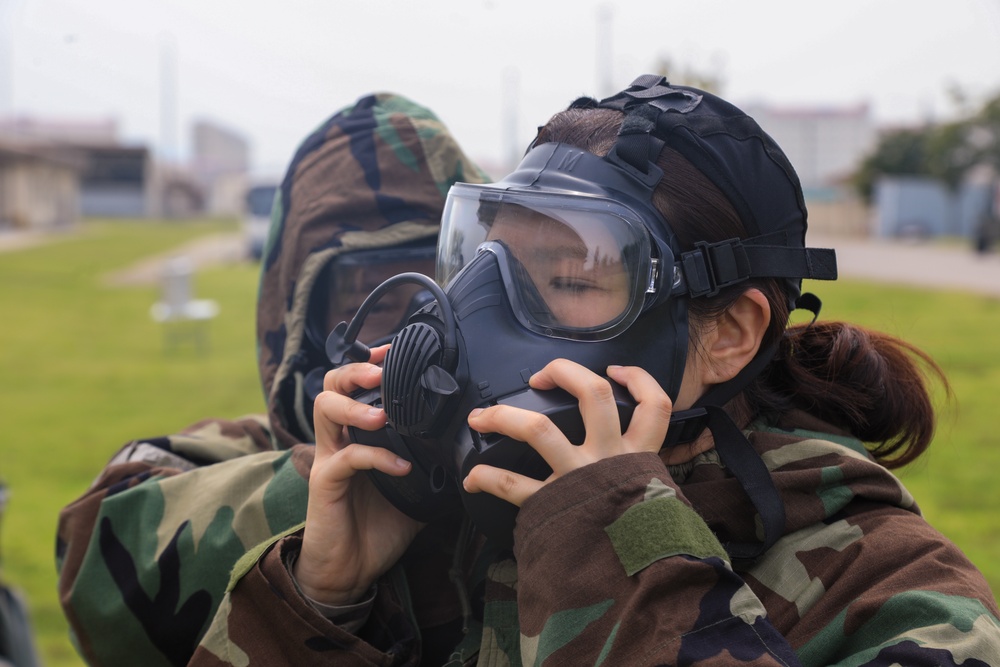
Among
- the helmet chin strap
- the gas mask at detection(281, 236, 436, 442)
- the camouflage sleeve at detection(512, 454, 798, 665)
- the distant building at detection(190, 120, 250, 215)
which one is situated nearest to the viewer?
the camouflage sleeve at detection(512, 454, 798, 665)

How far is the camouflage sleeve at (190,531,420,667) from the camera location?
1752 mm

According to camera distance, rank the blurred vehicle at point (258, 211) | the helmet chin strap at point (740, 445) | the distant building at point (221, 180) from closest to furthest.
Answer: the helmet chin strap at point (740, 445), the blurred vehicle at point (258, 211), the distant building at point (221, 180)

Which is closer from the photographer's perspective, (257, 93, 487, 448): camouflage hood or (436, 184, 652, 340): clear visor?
(436, 184, 652, 340): clear visor

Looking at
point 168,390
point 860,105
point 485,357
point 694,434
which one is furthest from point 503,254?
point 860,105

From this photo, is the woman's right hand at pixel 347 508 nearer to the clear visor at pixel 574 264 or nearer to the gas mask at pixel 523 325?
the gas mask at pixel 523 325

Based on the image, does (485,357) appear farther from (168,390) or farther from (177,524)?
(168,390)

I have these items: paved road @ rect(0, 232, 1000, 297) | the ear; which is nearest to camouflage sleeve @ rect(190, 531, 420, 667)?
the ear

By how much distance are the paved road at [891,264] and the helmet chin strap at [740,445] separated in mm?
11723

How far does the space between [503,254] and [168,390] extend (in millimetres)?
10879

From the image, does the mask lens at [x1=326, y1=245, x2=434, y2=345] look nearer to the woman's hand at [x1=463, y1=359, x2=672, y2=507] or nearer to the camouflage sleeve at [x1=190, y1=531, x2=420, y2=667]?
the camouflage sleeve at [x1=190, y1=531, x2=420, y2=667]

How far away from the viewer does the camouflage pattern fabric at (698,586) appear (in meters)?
1.42

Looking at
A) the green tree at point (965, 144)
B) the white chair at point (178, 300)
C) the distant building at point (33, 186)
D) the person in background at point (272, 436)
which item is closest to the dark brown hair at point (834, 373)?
the person in background at point (272, 436)

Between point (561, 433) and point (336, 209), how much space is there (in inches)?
53.5

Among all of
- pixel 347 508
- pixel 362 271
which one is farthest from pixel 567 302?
pixel 362 271
